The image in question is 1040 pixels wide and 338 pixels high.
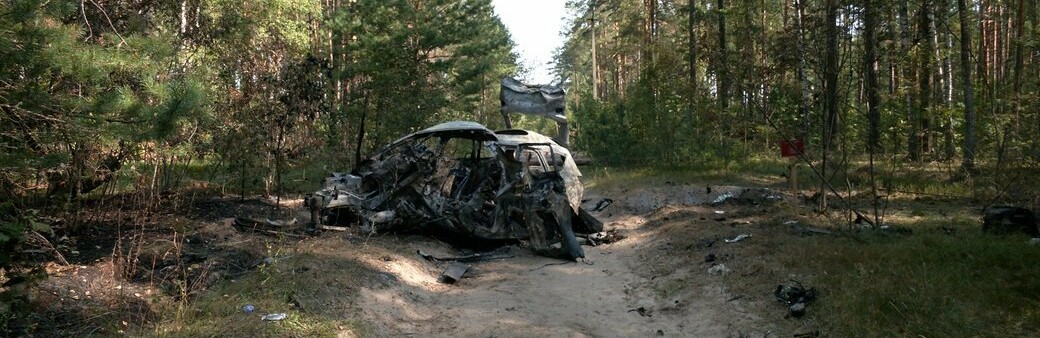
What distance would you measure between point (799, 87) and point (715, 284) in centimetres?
839

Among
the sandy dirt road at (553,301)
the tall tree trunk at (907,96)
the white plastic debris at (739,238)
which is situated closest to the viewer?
the sandy dirt road at (553,301)

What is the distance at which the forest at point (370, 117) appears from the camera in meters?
4.83

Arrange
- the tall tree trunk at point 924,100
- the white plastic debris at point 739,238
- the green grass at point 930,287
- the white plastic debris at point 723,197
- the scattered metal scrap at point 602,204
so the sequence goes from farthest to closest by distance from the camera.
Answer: the scattered metal scrap at point 602,204 < the tall tree trunk at point 924,100 < the white plastic debris at point 723,197 < the white plastic debris at point 739,238 < the green grass at point 930,287

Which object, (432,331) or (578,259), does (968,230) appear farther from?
(432,331)

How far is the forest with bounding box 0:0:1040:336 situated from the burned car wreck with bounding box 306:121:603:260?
196 cm

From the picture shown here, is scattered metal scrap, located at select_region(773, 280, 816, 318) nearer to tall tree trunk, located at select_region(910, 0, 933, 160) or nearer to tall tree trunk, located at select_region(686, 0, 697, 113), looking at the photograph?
tall tree trunk, located at select_region(910, 0, 933, 160)

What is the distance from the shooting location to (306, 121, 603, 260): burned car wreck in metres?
8.91

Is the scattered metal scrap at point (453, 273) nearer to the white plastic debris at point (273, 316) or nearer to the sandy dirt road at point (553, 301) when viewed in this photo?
the sandy dirt road at point (553, 301)

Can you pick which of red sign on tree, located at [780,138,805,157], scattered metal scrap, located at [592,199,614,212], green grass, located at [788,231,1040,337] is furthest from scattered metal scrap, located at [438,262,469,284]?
scattered metal scrap, located at [592,199,614,212]

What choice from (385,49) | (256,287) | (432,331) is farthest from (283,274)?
(385,49)

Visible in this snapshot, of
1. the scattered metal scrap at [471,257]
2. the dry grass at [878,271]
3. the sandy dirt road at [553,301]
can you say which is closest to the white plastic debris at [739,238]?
the dry grass at [878,271]

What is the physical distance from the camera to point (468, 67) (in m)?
28.5

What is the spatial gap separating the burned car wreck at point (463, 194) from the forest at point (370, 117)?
196cm

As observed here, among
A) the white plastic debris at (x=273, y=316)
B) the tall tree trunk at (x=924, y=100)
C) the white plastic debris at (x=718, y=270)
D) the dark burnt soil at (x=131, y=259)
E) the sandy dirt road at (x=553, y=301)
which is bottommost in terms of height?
the sandy dirt road at (x=553, y=301)
